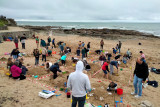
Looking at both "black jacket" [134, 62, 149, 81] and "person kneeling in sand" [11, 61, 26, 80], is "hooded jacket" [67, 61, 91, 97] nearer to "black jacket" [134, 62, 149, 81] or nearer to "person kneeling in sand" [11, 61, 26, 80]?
"black jacket" [134, 62, 149, 81]

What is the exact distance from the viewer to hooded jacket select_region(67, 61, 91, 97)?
10.4 feet

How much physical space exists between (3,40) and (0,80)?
13.5m

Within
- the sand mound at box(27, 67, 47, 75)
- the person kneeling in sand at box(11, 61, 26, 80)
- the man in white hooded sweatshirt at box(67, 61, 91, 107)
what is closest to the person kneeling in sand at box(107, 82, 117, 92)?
the man in white hooded sweatshirt at box(67, 61, 91, 107)

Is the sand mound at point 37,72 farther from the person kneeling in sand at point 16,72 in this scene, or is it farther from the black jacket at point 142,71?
the black jacket at point 142,71

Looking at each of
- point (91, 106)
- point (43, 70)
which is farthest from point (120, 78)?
point (43, 70)

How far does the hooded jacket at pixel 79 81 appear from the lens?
318 centimetres

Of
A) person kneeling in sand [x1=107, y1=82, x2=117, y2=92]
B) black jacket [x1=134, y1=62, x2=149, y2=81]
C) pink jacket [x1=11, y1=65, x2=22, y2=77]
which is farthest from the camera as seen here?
pink jacket [x1=11, y1=65, x2=22, y2=77]

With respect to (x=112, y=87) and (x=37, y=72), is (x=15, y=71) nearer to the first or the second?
(x=37, y=72)

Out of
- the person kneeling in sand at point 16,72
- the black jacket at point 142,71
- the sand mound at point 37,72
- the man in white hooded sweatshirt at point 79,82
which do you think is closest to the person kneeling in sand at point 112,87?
the black jacket at point 142,71

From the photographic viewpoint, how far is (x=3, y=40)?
17750 mm

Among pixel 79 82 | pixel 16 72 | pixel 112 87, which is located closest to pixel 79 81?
pixel 79 82

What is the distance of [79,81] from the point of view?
319cm

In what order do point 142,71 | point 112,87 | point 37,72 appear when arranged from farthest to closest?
point 37,72, point 112,87, point 142,71

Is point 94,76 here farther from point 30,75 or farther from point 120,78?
point 30,75
